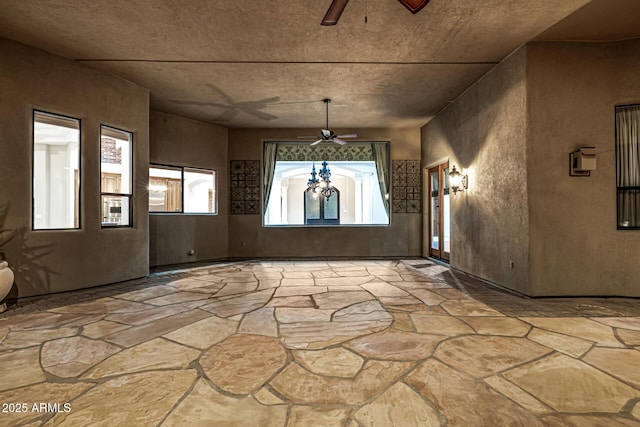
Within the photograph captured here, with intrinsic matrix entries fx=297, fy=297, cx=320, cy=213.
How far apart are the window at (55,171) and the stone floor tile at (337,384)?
427 cm

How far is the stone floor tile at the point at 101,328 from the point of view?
2783 mm

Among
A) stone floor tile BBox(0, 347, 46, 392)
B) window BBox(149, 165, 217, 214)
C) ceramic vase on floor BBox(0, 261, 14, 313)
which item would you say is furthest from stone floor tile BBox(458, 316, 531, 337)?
window BBox(149, 165, 217, 214)

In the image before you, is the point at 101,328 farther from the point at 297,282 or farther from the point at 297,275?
the point at 297,275

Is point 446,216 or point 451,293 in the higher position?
point 446,216

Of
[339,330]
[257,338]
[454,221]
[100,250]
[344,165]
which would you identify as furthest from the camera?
[344,165]

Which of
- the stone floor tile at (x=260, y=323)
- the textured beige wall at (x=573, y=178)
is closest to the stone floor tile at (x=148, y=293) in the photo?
the stone floor tile at (x=260, y=323)

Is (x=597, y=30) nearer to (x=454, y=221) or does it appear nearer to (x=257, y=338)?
(x=454, y=221)

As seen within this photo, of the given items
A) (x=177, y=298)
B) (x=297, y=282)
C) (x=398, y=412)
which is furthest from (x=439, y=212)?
(x=398, y=412)

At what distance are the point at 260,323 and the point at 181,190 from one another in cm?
487

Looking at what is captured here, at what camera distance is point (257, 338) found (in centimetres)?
267

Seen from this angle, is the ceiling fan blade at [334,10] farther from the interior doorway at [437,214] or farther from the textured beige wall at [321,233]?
the textured beige wall at [321,233]

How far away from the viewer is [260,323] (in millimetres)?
3055

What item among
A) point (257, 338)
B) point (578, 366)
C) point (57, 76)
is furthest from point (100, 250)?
point (578, 366)

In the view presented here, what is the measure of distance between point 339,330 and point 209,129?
6181mm
